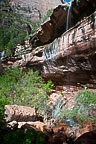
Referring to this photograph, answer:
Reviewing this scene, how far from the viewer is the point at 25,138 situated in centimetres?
274

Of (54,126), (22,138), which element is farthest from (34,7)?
(22,138)

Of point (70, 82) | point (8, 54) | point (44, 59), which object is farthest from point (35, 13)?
point (70, 82)

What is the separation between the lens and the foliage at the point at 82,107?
5339 millimetres

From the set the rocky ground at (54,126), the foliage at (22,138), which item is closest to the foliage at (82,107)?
the rocky ground at (54,126)

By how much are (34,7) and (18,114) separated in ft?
Answer: 110

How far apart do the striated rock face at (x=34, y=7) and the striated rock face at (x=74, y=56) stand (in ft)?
79.0

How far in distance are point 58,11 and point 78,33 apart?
2.26 m

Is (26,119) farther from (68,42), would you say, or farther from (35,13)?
(35,13)

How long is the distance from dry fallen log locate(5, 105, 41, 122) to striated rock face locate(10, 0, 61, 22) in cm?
2974

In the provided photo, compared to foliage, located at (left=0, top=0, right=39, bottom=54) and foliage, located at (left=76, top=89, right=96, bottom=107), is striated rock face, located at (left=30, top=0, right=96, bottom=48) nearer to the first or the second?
foliage, located at (left=76, top=89, right=96, bottom=107)

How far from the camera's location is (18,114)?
16.5 ft

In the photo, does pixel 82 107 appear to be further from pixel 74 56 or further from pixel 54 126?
pixel 74 56

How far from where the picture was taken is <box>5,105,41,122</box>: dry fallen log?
4.76 m

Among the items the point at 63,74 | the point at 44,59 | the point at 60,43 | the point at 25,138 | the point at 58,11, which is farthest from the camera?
the point at 44,59
